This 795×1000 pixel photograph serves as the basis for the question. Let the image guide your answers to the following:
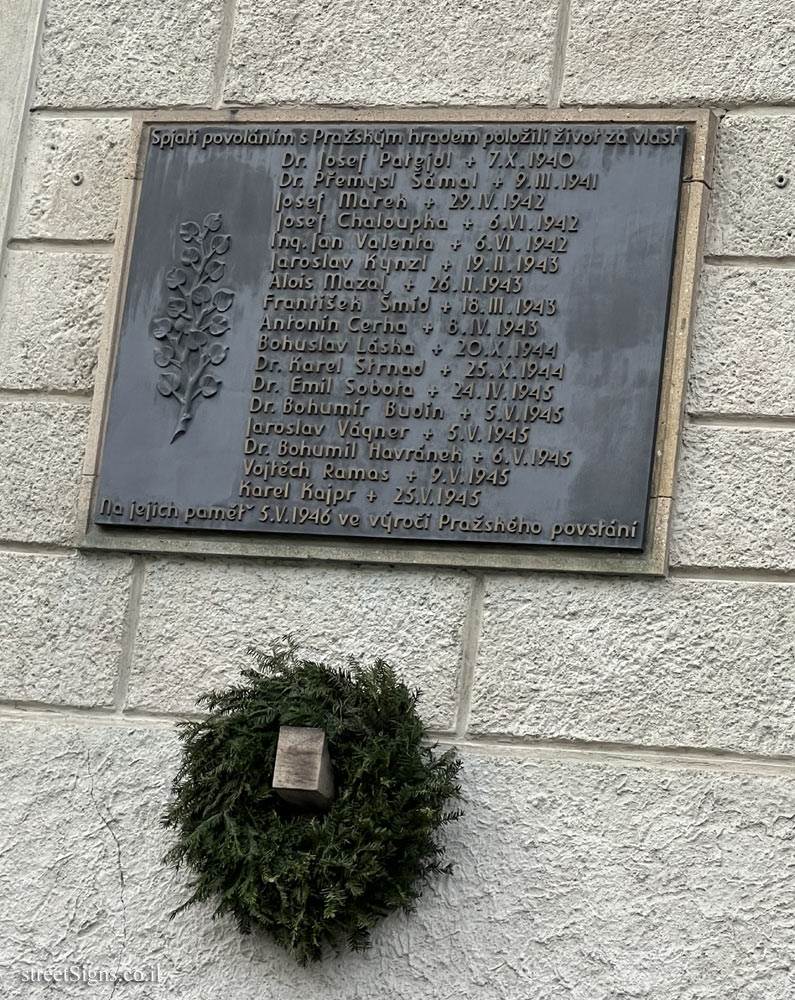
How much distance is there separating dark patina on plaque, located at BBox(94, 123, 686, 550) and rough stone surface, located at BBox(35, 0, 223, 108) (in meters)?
0.30

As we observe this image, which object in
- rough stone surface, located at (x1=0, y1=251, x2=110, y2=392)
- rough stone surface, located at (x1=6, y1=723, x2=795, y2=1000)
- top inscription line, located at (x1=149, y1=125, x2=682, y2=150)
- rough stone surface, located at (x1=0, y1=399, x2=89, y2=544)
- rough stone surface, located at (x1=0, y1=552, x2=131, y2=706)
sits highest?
top inscription line, located at (x1=149, y1=125, x2=682, y2=150)

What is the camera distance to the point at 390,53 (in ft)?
22.9

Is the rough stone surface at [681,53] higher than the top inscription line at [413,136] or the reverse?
higher

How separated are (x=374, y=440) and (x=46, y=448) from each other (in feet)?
3.73

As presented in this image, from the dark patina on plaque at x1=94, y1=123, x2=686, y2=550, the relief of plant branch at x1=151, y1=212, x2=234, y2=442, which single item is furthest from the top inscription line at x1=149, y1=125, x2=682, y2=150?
the relief of plant branch at x1=151, y1=212, x2=234, y2=442

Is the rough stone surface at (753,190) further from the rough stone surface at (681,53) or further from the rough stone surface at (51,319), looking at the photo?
the rough stone surface at (51,319)

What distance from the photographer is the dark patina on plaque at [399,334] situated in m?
6.34

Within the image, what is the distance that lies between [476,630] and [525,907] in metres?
0.85

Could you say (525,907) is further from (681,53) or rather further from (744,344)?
(681,53)

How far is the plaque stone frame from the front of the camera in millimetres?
6227

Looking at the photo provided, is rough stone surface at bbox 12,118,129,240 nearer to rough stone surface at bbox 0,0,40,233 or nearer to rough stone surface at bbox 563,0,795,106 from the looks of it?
rough stone surface at bbox 0,0,40,233

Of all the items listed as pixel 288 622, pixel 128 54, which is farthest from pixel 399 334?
pixel 128 54

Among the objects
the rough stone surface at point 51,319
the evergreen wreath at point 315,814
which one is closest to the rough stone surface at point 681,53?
the rough stone surface at point 51,319

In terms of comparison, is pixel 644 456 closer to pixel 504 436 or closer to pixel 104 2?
pixel 504 436
